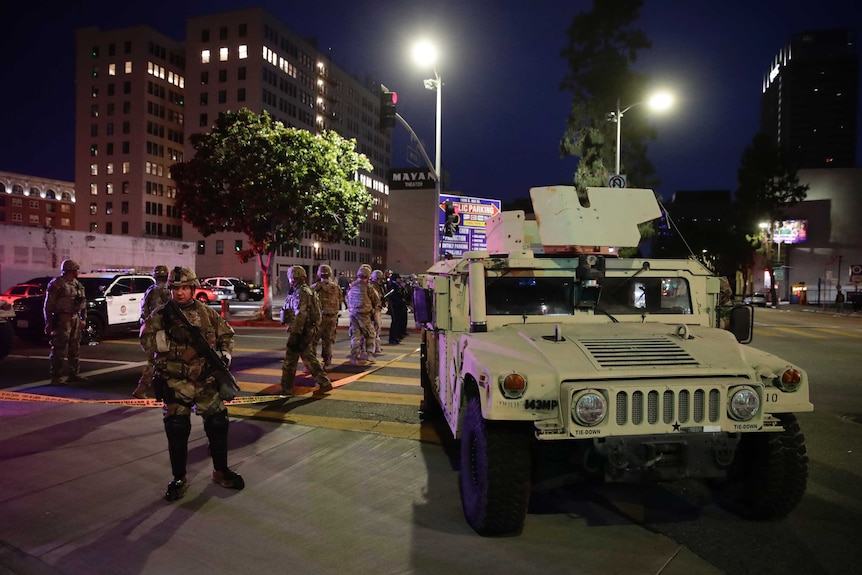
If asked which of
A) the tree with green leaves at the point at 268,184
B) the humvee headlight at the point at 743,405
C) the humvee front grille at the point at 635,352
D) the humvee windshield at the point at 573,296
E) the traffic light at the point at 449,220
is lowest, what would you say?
the humvee headlight at the point at 743,405

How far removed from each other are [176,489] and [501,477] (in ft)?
8.77

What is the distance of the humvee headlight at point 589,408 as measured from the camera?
362 centimetres

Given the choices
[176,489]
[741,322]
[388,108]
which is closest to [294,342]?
[176,489]

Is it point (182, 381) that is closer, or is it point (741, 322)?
point (182, 381)

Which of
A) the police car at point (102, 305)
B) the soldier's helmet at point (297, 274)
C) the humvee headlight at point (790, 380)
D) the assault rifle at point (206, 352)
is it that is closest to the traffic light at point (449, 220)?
the soldier's helmet at point (297, 274)

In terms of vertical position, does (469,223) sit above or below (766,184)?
below

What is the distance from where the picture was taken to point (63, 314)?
9242mm

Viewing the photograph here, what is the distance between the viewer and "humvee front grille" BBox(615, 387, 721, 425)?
12.0 ft

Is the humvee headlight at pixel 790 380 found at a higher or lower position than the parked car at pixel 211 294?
higher

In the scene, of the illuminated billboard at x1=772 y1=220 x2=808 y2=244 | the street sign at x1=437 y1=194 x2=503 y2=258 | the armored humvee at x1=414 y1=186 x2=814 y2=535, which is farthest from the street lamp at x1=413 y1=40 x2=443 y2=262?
the illuminated billboard at x1=772 y1=220 x2=808 y2=244

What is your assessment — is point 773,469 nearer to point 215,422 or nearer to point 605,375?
point 605,375

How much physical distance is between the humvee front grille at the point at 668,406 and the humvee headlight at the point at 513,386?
1.97 ft

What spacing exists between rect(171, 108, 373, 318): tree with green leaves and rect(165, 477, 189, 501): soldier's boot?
52.9ft

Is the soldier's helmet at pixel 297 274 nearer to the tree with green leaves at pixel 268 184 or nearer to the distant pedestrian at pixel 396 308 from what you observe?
the distant pedestrian at pixel 396 308
